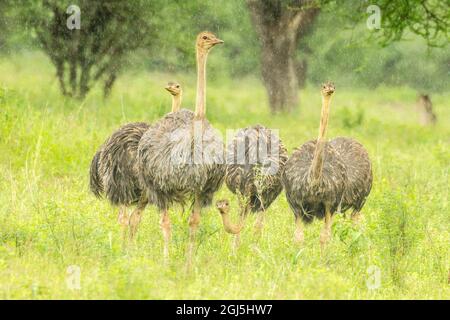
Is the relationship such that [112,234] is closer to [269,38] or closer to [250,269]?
[250,269]

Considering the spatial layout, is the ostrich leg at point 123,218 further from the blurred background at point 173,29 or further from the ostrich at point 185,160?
the blurred background at point 173,29

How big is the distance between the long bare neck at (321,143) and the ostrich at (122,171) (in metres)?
1.48

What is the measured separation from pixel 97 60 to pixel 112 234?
1229cm

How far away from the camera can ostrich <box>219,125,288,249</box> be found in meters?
9.60

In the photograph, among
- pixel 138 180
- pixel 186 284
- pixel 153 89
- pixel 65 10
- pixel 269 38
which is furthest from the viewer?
pixel 153 89

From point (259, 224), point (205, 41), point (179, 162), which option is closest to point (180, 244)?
point (179, 162)

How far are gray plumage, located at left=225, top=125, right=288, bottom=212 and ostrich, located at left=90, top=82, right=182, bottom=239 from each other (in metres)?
0.97

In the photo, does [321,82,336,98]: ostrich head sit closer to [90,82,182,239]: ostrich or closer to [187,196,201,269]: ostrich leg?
[187,196,201,269]: ostrich leg

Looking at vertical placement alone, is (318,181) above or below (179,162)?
below

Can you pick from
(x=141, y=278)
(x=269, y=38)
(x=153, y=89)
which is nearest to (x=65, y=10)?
(x=269, y=38)

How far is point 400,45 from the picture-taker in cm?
3953

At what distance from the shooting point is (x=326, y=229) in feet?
29.7

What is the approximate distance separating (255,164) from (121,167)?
129cm

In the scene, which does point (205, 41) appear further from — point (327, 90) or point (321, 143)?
point (321, 143)
